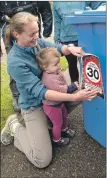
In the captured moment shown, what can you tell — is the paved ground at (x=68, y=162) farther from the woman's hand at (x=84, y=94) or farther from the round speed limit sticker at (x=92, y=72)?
the round speed limit sticker at (x=92, y=72)

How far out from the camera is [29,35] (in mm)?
2598

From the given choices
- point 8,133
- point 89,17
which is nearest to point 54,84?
point 89,17

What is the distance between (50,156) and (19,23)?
119cm

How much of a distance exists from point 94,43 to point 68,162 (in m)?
1.07

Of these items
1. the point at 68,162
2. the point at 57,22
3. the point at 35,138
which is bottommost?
the point at 68,162

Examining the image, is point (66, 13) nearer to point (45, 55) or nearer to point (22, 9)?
point (22, 9)

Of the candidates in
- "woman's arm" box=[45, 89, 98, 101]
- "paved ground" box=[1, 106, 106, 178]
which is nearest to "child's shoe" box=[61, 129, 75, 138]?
"paved ground" box=[1, 106, 106, 178]

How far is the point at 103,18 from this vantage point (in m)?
2.31

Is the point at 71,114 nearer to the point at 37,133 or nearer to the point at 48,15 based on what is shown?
the point at 37,133

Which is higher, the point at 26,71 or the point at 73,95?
the point at 26,71

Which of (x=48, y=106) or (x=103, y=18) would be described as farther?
(x=48, y=106)

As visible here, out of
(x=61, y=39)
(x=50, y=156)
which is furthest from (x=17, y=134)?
(x=61, y=39)

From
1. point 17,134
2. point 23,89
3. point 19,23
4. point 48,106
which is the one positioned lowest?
point 17,134

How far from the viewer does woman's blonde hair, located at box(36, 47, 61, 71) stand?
266 centimetres
